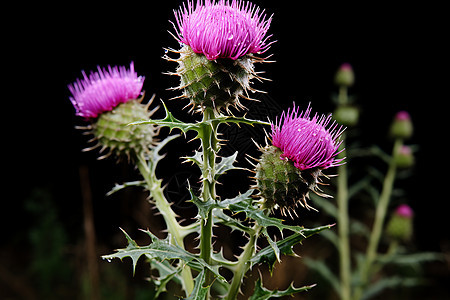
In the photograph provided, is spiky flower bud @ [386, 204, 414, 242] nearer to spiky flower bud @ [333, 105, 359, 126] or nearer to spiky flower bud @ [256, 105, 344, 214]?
spiky flower bud @ [333, 105, 359, 126]

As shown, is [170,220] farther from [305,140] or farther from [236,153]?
[305,140]

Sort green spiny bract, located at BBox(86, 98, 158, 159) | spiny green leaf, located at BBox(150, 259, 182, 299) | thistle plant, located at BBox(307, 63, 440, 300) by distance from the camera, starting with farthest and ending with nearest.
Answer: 1. thistle plant, located at BBox(307, 63, 440, 300)
2. green spiny bract, located at BBox(86, 98, 158, 159)
3. spiny green leaf, located at BBox(150, 259, 182, 299)

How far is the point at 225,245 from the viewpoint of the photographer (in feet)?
19.6

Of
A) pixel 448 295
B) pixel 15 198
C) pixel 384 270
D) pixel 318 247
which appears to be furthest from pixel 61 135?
pixel 448 295

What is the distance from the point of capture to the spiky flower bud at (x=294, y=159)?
1896 mm

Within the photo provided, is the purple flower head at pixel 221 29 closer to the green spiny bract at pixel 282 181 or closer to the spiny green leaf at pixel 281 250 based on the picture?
the green spiny bract at pixel 282 181

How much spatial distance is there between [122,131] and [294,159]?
1006 mm

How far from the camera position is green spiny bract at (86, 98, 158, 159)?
2.45m

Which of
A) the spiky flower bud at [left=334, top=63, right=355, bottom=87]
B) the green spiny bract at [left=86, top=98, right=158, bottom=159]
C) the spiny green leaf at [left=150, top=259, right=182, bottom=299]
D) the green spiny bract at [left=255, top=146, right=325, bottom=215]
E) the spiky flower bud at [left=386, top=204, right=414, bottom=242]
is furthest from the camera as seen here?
the spiky flower bud at [left=334, top=63, right=355, bottom=87]

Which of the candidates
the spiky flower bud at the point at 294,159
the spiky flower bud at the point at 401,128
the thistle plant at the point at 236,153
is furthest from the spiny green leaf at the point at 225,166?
the spiky flower bud at the point at 401,128

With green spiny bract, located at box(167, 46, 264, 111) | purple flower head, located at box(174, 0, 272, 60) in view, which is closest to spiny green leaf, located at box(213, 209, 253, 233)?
green spiny bract, located at box(167, 46, 264, 111)

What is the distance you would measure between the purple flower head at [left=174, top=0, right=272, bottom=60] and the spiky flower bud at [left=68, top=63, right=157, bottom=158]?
75 centimetres

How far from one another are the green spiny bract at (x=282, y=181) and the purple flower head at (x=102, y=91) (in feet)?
3.03

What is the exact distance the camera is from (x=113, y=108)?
2.54m
